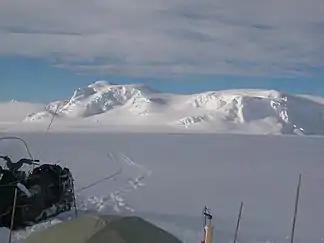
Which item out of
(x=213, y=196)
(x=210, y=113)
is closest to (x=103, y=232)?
(x=213, y=196)

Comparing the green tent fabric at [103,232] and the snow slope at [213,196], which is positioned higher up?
the green tent fabric at [103,232]

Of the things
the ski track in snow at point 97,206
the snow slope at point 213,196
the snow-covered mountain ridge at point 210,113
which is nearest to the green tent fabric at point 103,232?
the ski track in snow at point 97,206

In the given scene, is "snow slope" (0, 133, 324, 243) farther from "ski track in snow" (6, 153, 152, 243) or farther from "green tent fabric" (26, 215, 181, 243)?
"green tent fabric" (26, 215, 181, 243)

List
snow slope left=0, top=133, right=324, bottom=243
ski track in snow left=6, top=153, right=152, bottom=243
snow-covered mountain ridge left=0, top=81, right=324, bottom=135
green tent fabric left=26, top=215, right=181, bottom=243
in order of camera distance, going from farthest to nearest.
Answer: snow-covered mountain ridge left=0, top=81, right=324, bottom=135
snow slope left=0, top=133, right=324, bottom=243
ski track in snow left=6, top=153, right=152, bottom=243
green tent fabric left=26, top=215, right=181, bottom=243

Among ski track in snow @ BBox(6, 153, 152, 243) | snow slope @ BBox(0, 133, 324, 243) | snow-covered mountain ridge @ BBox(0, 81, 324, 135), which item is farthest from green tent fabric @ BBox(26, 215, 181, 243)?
snow-covered mountain ridge @ BBox(0, 81, 324, 135)

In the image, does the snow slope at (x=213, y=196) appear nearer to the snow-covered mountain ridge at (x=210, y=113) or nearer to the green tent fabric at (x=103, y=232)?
the green tent fabric at (x=103, y=232)
